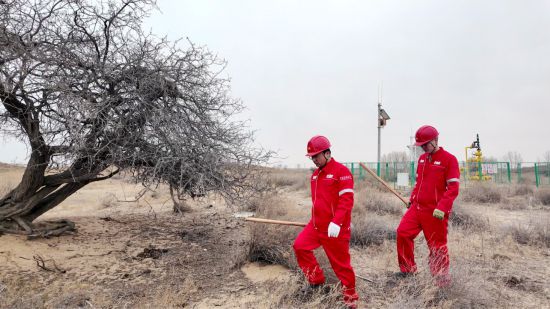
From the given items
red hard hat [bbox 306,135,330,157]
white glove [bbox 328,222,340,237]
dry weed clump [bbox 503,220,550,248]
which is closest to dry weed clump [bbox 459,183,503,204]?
dry weed clump [bbox 503,220,550,248]

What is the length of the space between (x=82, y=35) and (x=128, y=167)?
7.15 ft

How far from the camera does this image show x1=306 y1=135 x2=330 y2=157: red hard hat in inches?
153

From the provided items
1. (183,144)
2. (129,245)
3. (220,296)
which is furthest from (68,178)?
(220,296)

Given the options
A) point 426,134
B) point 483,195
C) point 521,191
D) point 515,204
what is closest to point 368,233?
point 426,134

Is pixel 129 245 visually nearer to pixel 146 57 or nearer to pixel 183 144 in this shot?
pixel 183 144

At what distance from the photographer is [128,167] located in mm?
6160

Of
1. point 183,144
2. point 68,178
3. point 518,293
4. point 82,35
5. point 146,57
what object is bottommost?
point 518,293

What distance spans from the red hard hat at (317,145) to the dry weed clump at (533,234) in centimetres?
551

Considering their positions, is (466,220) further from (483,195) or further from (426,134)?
(483,195)

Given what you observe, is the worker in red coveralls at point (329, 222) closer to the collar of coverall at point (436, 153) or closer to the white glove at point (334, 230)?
the white glove at point (334, 230)

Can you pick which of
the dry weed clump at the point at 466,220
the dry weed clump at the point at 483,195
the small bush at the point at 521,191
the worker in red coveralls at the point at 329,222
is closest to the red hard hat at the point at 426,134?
the worker in red coveralls at the point at 329,222

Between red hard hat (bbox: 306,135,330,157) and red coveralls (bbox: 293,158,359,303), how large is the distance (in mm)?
173

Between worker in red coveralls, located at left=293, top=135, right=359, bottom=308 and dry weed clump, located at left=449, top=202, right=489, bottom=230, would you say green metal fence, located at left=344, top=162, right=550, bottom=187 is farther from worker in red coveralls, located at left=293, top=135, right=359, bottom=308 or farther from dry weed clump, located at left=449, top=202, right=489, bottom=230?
worker in red coveralls, located at left=293, top=135, right=359, bottom=308

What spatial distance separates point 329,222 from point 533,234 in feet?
18.3
